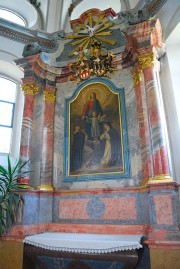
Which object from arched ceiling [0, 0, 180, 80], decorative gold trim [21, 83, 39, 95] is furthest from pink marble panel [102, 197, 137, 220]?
arched ceiling [0, 0, 180, 80]

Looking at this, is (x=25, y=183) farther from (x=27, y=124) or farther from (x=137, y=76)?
(x=137, y=76)

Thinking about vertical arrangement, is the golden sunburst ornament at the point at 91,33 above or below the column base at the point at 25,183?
above

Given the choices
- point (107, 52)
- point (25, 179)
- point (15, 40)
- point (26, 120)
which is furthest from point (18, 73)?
point (25, 179)

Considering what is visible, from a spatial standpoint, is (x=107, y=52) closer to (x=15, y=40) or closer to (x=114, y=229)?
(x=15, y=40)

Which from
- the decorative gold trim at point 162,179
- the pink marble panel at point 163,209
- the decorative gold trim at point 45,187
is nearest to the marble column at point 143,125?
the decorative gold trim at point 162,179

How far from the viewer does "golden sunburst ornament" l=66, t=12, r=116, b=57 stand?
6348mm

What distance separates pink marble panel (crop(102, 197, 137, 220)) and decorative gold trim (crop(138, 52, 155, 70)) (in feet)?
9.37

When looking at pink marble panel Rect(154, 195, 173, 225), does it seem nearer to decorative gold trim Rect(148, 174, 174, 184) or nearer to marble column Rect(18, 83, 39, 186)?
decorative gold trim Rect(148, 174, 174, 184)

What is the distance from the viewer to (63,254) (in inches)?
160

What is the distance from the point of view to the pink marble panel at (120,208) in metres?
4.71

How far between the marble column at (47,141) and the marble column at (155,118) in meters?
2.44

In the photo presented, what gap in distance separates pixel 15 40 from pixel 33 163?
388cm

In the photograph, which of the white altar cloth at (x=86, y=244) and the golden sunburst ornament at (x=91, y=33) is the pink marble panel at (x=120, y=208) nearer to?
the white altar cloth at (x=86, y=244)

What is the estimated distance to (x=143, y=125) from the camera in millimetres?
5027
